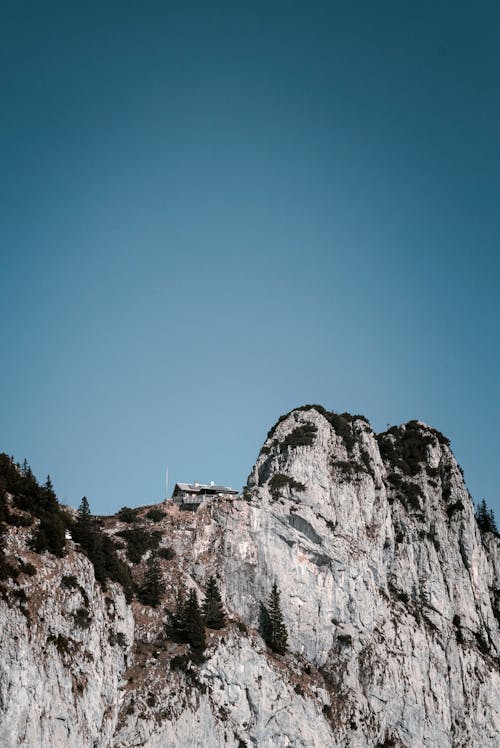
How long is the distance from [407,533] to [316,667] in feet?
93.1

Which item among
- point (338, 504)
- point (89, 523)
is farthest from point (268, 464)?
point (89, 523)

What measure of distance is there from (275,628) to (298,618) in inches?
183

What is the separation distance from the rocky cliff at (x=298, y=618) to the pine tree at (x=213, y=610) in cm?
183

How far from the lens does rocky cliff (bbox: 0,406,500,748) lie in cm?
6881

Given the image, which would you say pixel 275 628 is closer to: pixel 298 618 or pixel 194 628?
pixel 298 618

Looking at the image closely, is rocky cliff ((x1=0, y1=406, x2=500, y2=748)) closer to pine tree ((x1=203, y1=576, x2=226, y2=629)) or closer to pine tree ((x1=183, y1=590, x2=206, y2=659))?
pine tree ((x1=183, y1=590, x2=206, y2=659))

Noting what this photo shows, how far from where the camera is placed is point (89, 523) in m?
87.8

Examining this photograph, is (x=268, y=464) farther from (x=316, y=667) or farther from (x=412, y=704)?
(x=412, y=704)

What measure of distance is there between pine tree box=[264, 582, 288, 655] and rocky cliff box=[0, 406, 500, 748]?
132 centimetres

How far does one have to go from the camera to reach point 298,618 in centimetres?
9331

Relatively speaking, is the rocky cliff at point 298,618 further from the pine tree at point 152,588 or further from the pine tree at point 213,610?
the pine tree at point 213,610

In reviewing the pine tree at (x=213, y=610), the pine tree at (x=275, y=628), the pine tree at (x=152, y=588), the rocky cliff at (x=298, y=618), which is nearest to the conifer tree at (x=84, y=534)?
the rocky cliff at (x=298, y=618)

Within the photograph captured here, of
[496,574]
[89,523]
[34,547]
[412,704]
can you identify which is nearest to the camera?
[34,547]

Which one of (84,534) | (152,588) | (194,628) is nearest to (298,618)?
(194,628)
